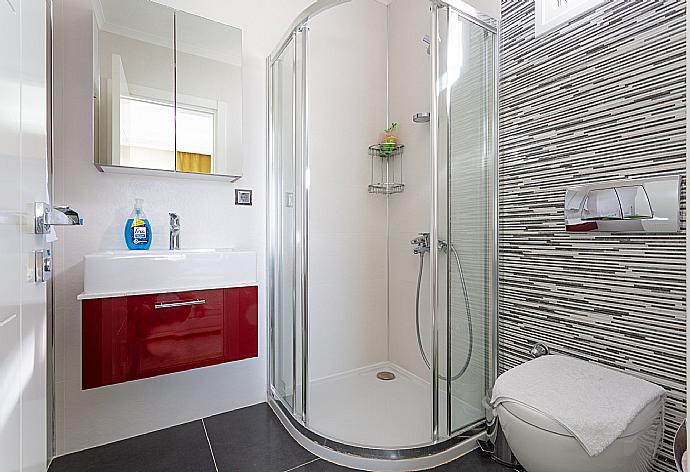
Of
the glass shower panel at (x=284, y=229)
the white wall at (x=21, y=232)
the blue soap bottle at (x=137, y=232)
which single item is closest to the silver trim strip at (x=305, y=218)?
the glass shower panel at (x=284, y=229)

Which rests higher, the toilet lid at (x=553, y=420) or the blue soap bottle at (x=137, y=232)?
the blue soap bottle at (x=137, y=232)

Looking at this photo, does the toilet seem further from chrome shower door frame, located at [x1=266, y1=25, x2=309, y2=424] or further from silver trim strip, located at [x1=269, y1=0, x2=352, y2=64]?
silver trim strip, located at [x1=269, y1=0, x2=352, y2=64]

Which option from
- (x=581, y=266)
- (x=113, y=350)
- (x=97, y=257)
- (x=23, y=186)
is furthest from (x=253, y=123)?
(x=581, y=266)

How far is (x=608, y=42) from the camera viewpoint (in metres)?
1.45

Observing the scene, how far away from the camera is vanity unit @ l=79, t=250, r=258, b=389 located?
1.56 meters

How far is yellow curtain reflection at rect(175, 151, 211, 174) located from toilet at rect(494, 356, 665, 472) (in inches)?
65.9

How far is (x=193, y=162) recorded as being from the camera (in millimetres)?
1907

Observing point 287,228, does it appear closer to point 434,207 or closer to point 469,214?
point 434,207

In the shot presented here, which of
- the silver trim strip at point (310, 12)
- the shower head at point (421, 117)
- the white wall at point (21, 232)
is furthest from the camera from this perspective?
the shower head at point (421, 117)

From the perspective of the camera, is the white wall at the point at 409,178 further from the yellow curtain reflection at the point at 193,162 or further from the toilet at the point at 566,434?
the yellow curtain reflection at the point at 193,162

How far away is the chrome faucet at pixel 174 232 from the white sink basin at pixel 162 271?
201 mm

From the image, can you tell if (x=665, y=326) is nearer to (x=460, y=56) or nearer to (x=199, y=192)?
(x=460, y=56)

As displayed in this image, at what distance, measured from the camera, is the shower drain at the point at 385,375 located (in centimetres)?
253

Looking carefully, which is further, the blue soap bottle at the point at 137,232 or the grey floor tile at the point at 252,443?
the blue soap bottle at the point at 137,232
